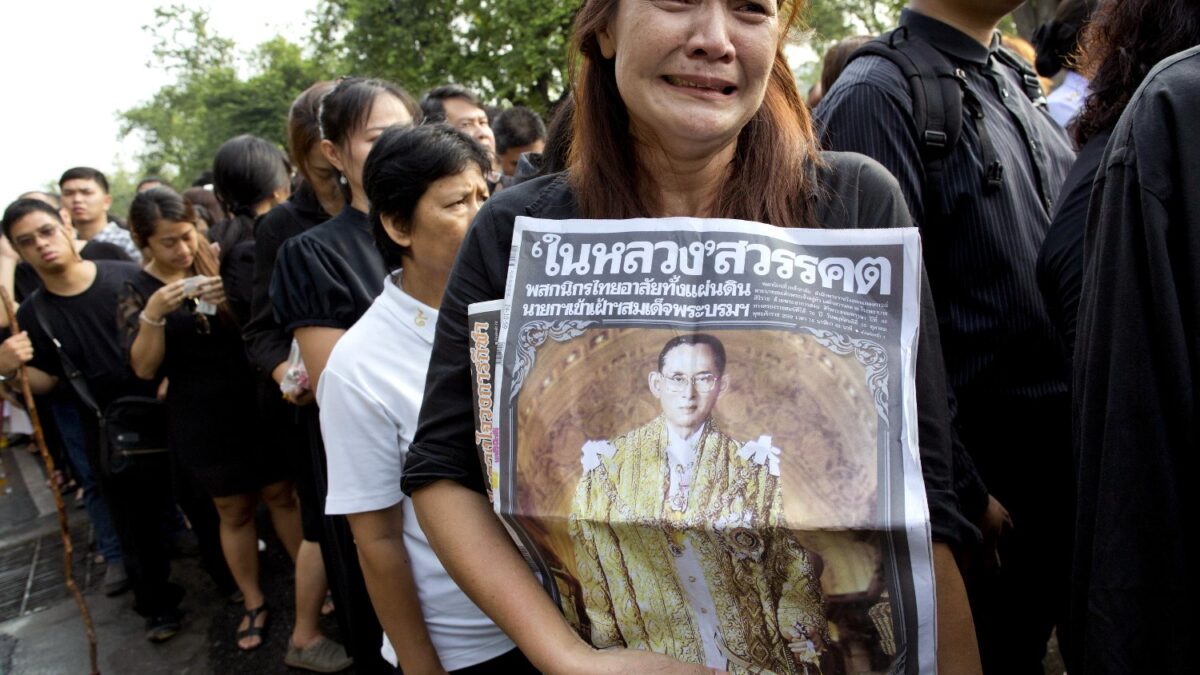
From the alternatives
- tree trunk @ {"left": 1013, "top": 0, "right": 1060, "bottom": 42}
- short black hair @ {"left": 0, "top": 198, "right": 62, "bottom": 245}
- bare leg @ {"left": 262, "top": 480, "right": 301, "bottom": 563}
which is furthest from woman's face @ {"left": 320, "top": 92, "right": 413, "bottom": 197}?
tree trunk @ {"left": 1013, "top": 0, "right": 1060, "bottom": 42}

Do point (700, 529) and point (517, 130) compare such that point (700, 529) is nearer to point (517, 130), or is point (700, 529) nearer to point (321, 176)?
point (321, 176)

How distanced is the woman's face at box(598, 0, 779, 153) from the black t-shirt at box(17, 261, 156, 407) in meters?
3.77

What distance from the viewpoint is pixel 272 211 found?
295 cm

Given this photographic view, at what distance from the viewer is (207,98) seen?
94.7 feet

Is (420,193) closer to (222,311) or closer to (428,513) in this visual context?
(428,513)

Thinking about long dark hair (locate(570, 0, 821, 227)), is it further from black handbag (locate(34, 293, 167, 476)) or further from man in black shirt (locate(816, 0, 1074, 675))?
black handbag (locate(34, 293, 167, 476))

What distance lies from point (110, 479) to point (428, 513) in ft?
11.2

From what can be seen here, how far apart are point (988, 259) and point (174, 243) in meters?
3.18

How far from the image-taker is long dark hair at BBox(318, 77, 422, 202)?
2.60m

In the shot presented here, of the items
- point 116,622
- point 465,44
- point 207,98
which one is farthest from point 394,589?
point 207,98

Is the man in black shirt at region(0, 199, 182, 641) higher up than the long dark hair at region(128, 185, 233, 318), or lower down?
lower down

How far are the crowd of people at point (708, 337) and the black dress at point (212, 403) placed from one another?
0.01 m

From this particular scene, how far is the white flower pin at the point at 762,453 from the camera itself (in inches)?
34.7

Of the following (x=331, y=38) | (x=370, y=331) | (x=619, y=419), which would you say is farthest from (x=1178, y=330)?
(x=331, y=38)
